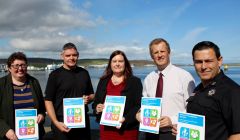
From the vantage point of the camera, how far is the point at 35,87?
4762 millimetres

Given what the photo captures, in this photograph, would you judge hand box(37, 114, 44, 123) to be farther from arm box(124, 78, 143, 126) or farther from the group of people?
arm box(124, 78, 143, 126)

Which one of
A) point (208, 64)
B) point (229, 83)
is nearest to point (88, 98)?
point (208, 64)

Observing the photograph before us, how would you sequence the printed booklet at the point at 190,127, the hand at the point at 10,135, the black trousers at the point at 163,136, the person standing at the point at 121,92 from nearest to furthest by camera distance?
the printed booklet at the point at 190,127 → the black trousers at the point at 163,136 → the hand at the point at 10,135 → the person standing at the point at 121,92

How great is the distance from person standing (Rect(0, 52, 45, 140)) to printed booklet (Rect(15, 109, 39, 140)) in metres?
0.08

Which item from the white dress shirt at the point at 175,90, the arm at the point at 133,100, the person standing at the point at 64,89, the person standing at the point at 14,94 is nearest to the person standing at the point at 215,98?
the white dress shirt at the point at 175,90

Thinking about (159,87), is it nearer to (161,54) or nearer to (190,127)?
(161,54)

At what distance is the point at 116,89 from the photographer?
479 cm

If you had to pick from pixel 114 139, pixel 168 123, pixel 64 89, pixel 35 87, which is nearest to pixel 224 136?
pixel 168 123

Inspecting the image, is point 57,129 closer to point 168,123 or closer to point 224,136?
point 168,123

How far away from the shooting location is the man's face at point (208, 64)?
3125 mm

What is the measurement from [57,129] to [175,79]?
2.34m

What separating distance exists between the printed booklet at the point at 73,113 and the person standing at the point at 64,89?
0.39 ft

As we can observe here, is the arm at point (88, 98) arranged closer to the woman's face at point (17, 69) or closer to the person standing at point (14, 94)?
the person standing at point (14, 94)

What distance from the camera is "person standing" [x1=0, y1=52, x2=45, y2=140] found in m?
4.46
